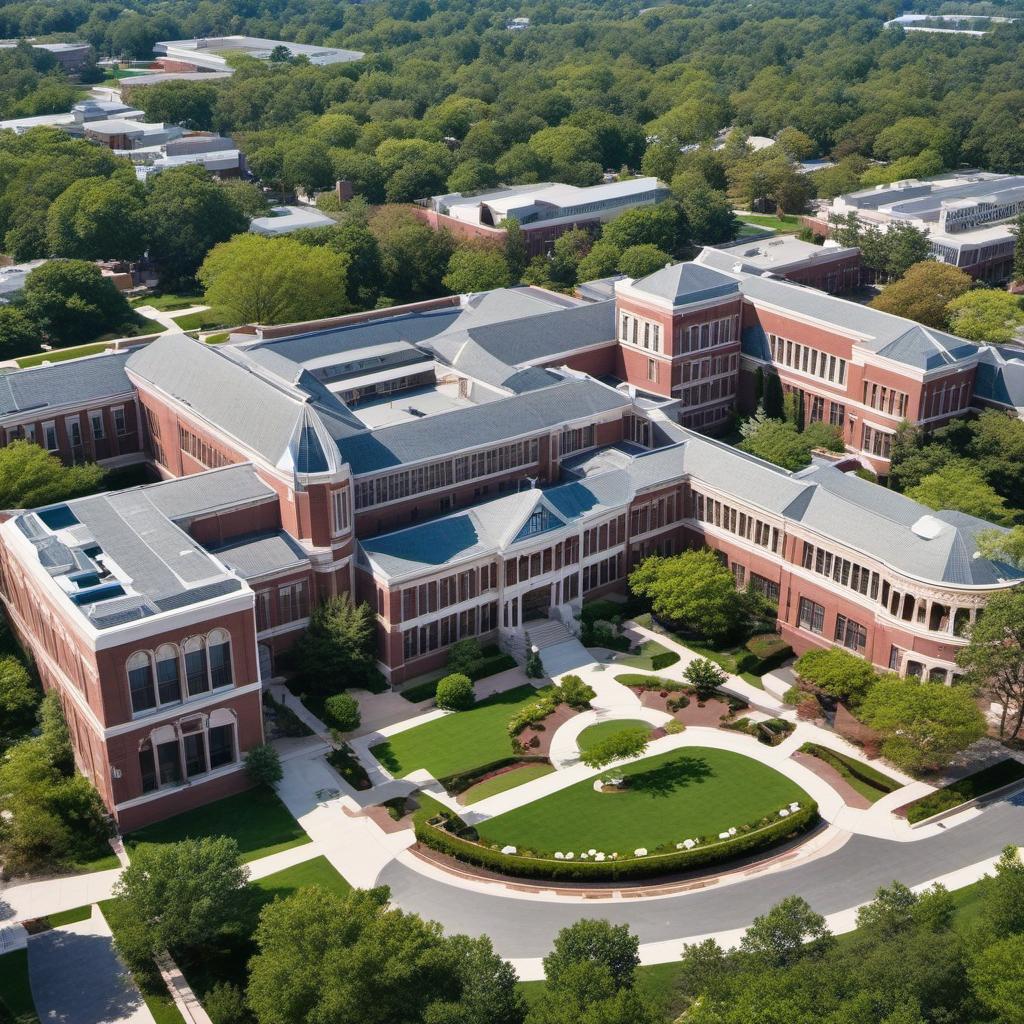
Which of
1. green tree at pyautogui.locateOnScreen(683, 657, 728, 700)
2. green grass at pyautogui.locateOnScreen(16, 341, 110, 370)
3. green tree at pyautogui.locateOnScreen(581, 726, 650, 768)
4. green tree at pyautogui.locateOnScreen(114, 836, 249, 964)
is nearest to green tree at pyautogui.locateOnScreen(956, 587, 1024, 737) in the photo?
green tree at pyautogui.locateOnScreen(683, 657, 728, 700)

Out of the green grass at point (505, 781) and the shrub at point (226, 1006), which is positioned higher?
the shrub at point (226, 1006)

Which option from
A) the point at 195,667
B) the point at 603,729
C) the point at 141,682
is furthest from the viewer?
the point at 603,729

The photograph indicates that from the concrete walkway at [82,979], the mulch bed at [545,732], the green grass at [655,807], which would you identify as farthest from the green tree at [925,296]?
the concrete walkway at [82,979]

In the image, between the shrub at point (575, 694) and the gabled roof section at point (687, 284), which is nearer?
the shrub at point (575, 694)

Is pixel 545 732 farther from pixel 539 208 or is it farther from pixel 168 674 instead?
pixel 539 208

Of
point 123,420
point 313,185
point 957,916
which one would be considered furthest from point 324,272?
point 957,916

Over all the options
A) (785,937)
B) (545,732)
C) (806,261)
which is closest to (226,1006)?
(785,937)

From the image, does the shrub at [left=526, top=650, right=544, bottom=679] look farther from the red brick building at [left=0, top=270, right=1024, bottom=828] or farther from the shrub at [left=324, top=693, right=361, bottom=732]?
the shrub at [left=324, top=693, right=361, bottom=732]

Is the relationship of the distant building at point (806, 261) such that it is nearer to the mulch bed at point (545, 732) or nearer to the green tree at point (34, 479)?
the mulch bed at point (545, 732)
